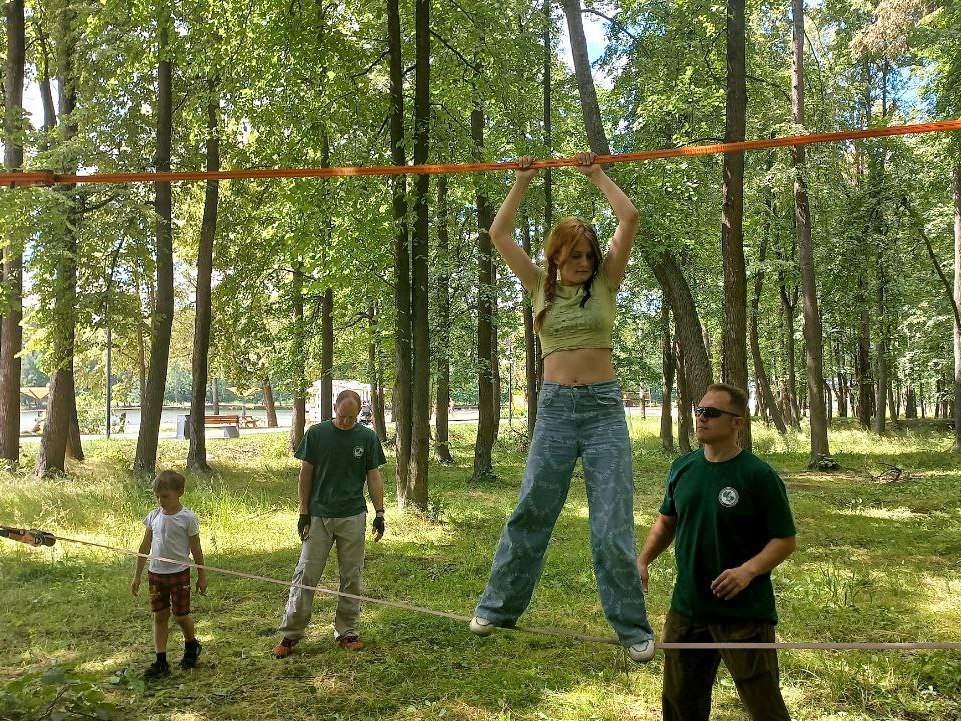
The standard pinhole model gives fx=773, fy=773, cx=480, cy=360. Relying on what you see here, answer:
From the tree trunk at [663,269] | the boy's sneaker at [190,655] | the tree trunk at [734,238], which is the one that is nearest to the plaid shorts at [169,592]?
the boy's sneaker at [190,655]

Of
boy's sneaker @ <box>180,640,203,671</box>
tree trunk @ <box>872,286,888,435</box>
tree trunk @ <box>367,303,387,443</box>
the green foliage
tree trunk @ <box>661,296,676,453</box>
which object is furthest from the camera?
tree trunk @ <box>872,286,888,435</box>

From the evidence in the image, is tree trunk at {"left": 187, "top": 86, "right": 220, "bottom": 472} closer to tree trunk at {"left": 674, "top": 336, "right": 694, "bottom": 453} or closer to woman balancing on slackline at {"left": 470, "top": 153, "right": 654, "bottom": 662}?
tree trunk at {"left": 674, "top": 336, "right": 694, "bottom": 453}

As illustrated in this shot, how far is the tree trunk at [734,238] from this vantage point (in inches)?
356

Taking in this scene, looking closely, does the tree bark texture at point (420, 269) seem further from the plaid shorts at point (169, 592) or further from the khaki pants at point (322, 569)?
the plaid shorts at point (169, 592)

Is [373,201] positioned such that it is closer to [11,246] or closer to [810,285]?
[11,246]

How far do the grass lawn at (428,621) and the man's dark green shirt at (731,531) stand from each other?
1813mm

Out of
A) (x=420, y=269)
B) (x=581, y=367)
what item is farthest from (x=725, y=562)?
(x=420, y=269)

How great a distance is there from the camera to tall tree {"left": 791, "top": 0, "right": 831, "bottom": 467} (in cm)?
1549

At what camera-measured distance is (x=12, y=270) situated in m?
13.2

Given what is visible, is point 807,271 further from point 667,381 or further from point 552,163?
point 552,163

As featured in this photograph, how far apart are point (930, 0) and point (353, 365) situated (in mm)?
20551

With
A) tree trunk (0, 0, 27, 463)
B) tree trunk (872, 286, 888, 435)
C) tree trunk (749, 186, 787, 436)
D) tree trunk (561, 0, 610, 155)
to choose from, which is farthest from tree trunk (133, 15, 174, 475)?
tree trunk (872, 286, 888, 435)

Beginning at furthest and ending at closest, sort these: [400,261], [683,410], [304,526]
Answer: [683,410]
[400,261]
[304,526]

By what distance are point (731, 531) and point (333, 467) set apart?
3.45 meters
